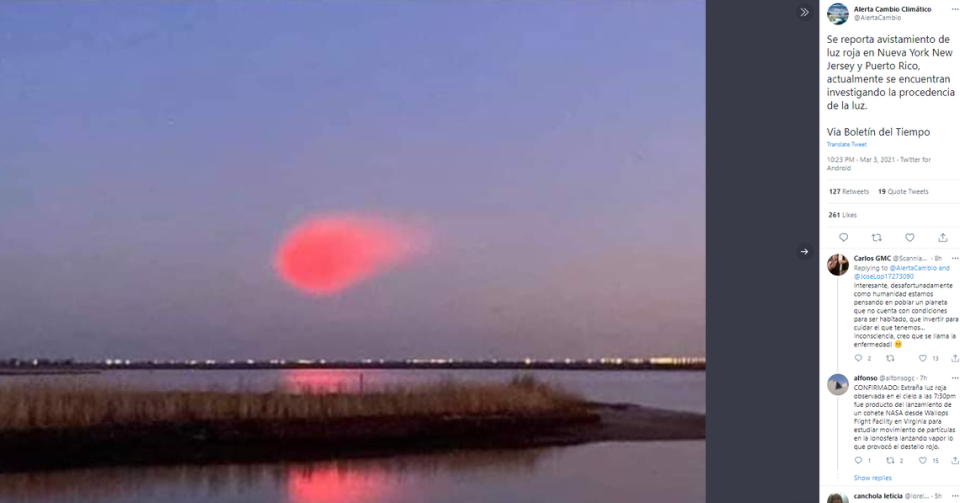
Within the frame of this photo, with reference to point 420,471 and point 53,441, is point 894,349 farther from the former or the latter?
point 53,441

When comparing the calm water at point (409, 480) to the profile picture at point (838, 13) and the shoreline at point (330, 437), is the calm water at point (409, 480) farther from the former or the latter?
the profile picture at point (838, 13)

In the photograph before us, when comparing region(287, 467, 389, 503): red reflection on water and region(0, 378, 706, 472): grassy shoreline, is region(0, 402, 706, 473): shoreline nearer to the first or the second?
region(0, 378, 706, 472): grassy shoreline

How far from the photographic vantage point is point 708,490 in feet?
9.47

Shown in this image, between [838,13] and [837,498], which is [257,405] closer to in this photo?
[837,498]

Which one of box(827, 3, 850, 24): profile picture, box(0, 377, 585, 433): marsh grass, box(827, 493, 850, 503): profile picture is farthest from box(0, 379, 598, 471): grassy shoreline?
→ box(827, 3, 850, 24): profile picture

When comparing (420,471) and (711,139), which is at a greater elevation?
(711,139)

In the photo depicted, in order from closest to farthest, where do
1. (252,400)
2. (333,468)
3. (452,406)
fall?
(333,468) → (252,400) → (452,406)

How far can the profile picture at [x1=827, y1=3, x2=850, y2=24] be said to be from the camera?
277cm

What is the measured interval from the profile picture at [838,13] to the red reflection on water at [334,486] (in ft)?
16.0

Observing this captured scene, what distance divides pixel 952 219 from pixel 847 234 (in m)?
0.26

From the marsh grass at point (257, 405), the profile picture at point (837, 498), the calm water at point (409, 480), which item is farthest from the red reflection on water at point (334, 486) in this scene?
the profile picture at point (837, 498)

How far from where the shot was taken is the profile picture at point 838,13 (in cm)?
277

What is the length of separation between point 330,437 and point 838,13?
810 cm

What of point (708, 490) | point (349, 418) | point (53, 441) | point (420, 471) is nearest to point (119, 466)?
point (53, 441)
